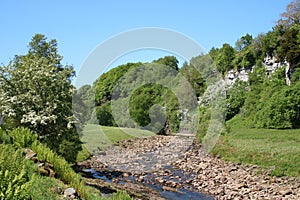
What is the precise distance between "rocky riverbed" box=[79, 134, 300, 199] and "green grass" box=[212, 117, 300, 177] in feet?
2.59

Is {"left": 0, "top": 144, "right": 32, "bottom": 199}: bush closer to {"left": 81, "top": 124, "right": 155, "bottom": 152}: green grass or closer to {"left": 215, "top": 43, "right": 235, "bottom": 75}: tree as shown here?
{"left": 81, "top": 124, "right": 155, "bottom": 152}: green grass

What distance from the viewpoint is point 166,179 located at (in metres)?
21.5

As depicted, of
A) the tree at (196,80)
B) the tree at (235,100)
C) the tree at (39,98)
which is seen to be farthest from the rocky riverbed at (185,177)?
the tree at (196,80)

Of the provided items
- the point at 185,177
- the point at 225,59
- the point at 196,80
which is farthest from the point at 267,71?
the point at 185,177

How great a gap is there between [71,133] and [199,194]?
766cm

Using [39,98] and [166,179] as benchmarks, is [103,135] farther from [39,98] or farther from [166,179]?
[39,98]

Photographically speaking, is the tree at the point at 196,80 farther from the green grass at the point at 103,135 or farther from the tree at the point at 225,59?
the green grass at the point at 103,135

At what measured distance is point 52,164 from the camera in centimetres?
975

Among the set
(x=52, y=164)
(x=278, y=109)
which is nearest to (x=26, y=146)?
(x=52, y=164)

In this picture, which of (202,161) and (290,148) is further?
(202,161)

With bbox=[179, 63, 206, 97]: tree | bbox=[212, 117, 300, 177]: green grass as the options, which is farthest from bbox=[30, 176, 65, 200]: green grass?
bbox=[179, 63, 206, 97]: tree

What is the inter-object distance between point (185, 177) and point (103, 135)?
77.7ft

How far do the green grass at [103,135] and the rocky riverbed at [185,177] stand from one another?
2990mm

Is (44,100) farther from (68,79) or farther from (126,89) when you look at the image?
(126,89)
